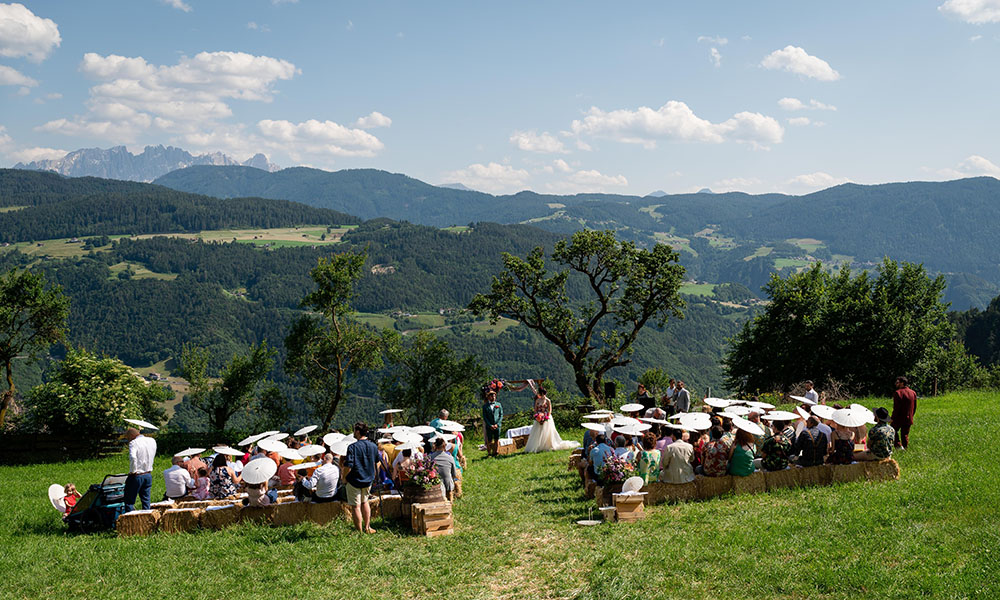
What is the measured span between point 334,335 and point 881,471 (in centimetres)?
2402

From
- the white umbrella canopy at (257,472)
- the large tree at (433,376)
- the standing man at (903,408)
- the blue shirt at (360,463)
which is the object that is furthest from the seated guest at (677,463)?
the large tree at (433,376)

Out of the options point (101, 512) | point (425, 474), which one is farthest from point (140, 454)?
point (425, 474)

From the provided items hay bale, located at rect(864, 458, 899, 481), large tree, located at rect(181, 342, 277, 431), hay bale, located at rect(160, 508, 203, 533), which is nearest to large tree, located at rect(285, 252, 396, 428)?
large tree, located at rect(181, 342, 277, 431)

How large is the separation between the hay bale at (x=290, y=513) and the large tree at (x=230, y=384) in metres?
24.2

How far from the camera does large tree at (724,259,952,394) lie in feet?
112

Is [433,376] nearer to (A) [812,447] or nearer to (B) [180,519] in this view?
(B) [180,519]

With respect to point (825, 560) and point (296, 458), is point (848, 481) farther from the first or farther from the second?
point (296, 458)

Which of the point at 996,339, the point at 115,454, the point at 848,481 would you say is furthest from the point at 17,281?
the point at 996,339

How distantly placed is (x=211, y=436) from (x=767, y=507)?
25037 mm

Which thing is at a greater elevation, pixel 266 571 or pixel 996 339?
pixel 266 571

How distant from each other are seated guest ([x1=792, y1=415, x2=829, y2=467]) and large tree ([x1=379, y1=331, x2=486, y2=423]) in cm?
2877

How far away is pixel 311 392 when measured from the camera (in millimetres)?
40844

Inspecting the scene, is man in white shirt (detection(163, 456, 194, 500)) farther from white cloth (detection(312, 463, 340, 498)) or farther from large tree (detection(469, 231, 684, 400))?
large tree (detection(469, 231, 684, 400))

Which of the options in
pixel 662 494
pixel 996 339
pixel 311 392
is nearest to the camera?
pixel 662 494
